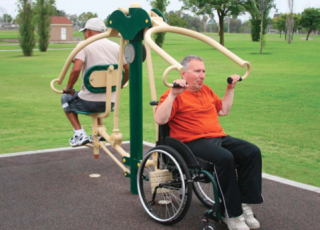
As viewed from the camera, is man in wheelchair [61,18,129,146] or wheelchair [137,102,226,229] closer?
wheelchair [137,102,226,229]

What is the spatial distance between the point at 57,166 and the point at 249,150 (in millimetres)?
2693

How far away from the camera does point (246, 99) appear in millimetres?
10398

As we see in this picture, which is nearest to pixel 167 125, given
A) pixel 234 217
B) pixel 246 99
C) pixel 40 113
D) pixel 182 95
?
pixel 182 95

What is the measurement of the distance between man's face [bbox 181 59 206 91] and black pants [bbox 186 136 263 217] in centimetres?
45

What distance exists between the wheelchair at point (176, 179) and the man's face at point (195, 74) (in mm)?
349

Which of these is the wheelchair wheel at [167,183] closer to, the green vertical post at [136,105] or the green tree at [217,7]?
the green vertical post at [136,105]

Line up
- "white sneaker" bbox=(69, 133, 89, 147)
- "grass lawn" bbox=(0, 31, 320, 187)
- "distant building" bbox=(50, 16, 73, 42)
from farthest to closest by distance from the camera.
A: "distant building" bbox=(50, 16, 73, 42) → "grass lawn" bbox=(0, 31, 320, 187) → "white sneaker" bbox=(69, 133, 89, 147)

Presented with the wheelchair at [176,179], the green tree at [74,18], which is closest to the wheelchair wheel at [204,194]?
the wheelchair at [176,179]

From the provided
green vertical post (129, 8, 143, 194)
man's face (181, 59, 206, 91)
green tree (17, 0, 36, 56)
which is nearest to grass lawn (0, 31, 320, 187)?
green vertical post (129, 8, 143, 194)

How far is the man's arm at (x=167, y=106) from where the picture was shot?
3.08 meters

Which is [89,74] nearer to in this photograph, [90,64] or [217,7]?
[90,64]

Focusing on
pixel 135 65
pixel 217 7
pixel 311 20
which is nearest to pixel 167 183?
pixel 135 65

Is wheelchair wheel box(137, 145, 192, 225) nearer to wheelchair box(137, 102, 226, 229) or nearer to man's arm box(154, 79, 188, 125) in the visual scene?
wheelchair box(137, 102, 226, 229)

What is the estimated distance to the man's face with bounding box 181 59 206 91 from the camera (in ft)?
11.3
